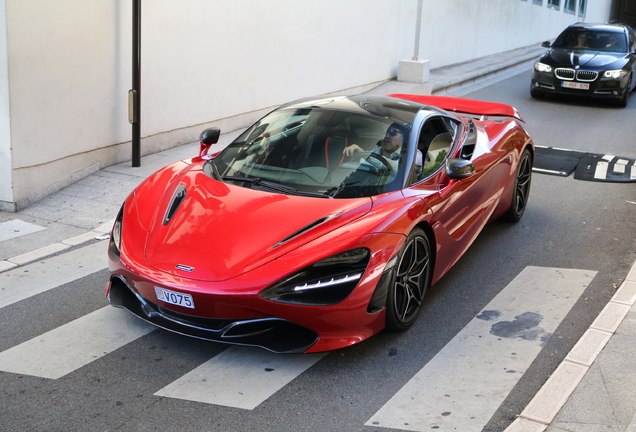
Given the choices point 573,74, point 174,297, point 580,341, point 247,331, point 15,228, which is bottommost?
point 15,228

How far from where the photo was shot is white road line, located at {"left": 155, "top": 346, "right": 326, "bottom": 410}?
3812mm

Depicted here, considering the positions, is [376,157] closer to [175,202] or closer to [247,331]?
[175,202]

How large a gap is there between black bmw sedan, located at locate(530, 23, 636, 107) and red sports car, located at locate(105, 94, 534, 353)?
9.24 m

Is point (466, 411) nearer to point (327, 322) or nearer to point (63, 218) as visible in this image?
point (327, 322)

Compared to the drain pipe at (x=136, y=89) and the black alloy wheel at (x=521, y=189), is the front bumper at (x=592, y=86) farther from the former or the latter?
the drain pipe at (x=136, y=89)

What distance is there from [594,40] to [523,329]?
12.2 meters

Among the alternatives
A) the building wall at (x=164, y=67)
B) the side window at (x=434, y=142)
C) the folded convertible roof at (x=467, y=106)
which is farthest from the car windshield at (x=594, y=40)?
the side window at (x=434, y=142)

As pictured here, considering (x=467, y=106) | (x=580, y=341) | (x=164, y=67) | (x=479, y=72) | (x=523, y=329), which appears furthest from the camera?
(x=479, y=72)

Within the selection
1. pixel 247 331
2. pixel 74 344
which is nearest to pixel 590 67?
pixel 247 331

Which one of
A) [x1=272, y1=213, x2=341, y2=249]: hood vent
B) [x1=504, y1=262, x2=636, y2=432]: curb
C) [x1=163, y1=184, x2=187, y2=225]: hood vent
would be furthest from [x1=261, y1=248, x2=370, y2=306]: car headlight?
[x1=504, y1=262, x2=636, y2=432]: curb

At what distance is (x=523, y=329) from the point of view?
4.80 m

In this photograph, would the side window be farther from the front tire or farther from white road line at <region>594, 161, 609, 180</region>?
the front tire

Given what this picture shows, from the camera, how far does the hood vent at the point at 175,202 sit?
456 cm

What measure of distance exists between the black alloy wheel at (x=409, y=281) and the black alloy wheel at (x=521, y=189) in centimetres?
236
